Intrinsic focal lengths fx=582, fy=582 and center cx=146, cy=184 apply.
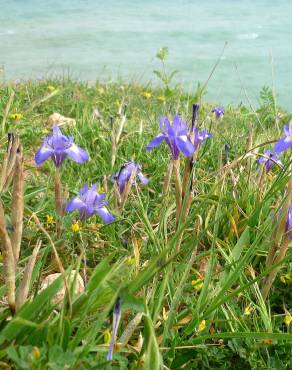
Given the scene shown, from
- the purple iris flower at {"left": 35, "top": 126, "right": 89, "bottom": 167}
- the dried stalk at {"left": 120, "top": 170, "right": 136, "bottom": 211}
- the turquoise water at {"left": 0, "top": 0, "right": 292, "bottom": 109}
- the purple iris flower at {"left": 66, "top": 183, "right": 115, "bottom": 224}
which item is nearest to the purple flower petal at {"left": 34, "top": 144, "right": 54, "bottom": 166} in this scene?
the purple iris flower at {"left": 35, "top": 126, "right": 89, "bottom": 167}

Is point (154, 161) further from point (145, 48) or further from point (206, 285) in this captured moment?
point (145, 48)

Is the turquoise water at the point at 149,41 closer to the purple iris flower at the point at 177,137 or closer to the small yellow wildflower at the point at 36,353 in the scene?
the purple iris flower at the point at 177,137

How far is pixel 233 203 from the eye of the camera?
6.17 feet

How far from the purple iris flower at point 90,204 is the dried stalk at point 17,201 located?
0.43m

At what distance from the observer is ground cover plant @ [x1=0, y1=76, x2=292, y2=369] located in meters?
1.15

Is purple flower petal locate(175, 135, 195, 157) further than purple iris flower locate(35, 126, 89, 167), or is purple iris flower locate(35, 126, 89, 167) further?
purple iris flower locate(35, 126, 89, 167)

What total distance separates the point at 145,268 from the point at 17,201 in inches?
11.9

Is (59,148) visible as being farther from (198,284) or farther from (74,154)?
(198,284)

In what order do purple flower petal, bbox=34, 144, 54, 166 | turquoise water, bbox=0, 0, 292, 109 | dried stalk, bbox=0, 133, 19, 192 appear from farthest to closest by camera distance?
turquoise water, bbox=0, 0, 292, 109
purple flower petal, bbox=34, 144, 54, 166
dried stalk, bbox=0, 133, 19, 192

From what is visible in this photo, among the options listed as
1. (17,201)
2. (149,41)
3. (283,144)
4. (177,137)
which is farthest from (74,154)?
(149,41)

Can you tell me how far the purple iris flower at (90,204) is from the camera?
167 cm

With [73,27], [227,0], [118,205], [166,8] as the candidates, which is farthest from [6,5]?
[118,205]

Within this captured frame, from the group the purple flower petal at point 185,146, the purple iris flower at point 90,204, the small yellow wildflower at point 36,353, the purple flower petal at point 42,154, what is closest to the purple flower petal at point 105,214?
the purple iris flower at point 90,204

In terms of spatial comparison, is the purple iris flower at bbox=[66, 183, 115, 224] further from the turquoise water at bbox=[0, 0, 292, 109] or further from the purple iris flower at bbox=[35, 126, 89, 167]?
the turquoise water at bbox=[0, 0, 292, 109]
